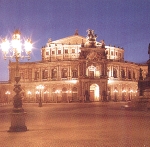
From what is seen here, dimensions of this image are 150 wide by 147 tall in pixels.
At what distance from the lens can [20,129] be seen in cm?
1870

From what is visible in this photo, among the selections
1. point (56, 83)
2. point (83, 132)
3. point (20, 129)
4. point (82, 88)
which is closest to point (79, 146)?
point (83, 132)

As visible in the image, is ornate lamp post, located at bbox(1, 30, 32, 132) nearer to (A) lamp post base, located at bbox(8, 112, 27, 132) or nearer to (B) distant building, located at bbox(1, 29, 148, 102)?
(A) lamp post base, located at bbox(8, 112, 27, 132)

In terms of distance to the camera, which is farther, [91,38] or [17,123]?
[91,38]

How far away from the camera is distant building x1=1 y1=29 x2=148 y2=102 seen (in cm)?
9288

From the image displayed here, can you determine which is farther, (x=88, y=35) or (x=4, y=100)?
(x=4, y=100)

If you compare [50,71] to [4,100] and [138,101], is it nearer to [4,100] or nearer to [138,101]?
[4,100]

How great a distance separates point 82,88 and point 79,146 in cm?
7888

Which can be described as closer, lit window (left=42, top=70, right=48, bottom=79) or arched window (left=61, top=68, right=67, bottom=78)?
arched window (left=61, top=68, right=67, bottom=78)

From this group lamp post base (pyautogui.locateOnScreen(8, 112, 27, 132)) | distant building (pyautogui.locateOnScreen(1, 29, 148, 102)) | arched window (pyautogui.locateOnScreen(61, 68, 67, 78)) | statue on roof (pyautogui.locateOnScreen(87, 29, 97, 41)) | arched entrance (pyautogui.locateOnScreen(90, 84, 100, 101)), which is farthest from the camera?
arched window (pyautogui.locateOnScreen(61, 68, 67, 78))

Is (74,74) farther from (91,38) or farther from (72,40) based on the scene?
(72,40)

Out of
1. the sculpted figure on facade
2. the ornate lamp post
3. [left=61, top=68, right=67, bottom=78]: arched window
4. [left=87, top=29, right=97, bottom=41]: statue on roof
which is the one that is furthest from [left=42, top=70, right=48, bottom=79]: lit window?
the ornate lamp post

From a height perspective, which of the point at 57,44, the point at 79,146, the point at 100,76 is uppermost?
the point at 57,44

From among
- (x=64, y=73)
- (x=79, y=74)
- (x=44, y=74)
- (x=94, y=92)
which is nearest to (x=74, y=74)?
(x=64, y=73)

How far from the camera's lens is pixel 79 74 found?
93.1 m
